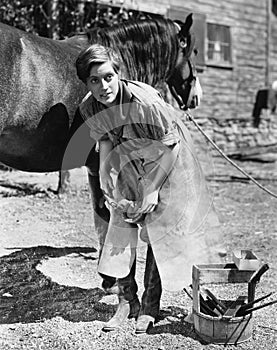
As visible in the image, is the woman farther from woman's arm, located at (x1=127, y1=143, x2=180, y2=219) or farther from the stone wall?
the stone wall

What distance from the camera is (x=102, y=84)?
266 cm

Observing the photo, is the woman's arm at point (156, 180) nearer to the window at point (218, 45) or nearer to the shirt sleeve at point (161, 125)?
the shirt sleeve at point (161, 125)

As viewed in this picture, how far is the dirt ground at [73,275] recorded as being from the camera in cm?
287

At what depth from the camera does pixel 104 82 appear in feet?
8.73

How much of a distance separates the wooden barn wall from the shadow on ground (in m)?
7.86

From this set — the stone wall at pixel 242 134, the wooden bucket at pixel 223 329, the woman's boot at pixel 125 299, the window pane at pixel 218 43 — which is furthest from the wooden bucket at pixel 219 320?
the window pane at pixel 218 43

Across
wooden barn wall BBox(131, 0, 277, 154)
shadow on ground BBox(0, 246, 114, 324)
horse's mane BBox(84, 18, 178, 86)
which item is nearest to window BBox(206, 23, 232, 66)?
wooden barn wall BBox(131, 0, 277, 154)

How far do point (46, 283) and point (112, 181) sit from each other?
122 centimetres

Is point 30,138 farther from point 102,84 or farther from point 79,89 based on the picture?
point 102,84

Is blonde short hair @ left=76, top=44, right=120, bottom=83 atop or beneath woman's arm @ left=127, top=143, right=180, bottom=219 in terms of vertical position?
atop

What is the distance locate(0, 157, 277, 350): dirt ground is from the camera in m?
2.87

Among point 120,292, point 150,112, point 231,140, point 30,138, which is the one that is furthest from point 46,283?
point 231,140

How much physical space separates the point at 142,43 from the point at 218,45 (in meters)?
8.81

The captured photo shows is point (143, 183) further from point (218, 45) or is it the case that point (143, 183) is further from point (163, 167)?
point (218, 45)
